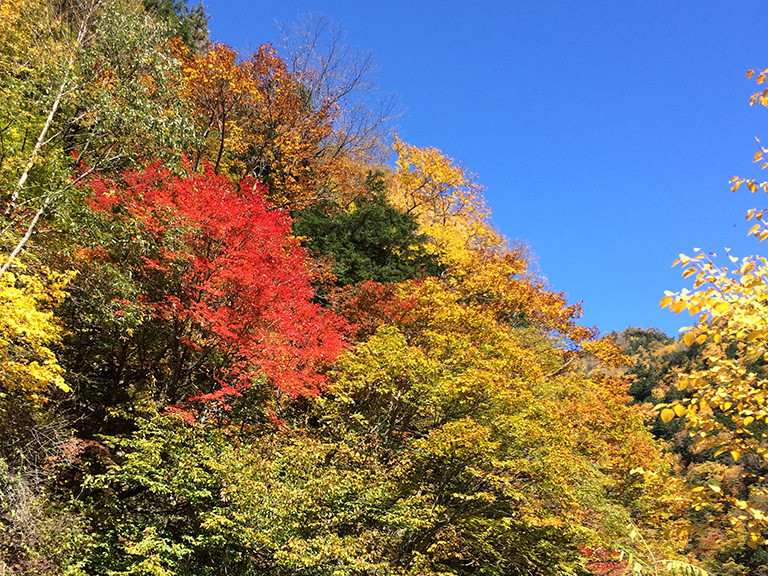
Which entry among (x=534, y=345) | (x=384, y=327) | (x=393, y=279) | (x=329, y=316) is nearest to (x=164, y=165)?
(x=329, y=316)

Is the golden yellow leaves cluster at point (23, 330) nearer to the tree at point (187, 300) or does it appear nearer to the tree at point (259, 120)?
the tree at point (187, 300)

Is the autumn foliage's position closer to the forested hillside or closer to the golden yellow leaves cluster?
the forested hillside

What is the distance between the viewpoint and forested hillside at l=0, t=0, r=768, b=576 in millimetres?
8055

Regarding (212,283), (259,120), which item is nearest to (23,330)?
(212,283)

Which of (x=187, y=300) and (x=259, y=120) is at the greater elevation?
(x=259, y=120)

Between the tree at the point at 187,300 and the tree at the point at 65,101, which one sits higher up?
the tree at the point at 65,101

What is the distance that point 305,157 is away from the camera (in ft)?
71.2

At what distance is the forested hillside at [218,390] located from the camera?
26.4 ft

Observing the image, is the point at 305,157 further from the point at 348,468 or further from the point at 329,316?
the point at 348,468

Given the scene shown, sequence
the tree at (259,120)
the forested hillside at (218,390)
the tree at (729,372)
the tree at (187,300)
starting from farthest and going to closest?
1. the tree at (259,120)
2. the tree at (187,300)
3. the forested hillside at (218,390)
4. the tree at (729,372)

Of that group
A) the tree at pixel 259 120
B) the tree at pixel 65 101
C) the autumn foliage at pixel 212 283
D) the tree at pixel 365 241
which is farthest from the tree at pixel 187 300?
the tree at pixel 259 120

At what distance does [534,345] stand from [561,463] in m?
10.9

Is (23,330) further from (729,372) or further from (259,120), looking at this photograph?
(259,120)

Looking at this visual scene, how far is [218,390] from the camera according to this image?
11.5 metres
